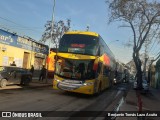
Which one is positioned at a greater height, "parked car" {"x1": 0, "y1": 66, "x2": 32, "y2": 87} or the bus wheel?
"parked car" {"x1": 0, "y1": 66, "x2": 32, "y2": 87}

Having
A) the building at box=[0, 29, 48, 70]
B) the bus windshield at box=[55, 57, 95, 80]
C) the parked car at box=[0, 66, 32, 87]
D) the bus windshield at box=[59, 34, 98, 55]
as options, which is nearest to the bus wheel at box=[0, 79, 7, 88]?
the parked car at box=[0, 66, 32, 87]

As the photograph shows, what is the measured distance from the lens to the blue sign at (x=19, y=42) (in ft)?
104

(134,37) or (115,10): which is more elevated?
(115,10)

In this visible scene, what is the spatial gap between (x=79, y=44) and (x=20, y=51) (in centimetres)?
1707

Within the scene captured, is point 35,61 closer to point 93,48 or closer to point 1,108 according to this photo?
point 93,48

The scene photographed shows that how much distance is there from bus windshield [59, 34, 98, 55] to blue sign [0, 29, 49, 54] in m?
11.7

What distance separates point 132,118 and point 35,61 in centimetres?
3135

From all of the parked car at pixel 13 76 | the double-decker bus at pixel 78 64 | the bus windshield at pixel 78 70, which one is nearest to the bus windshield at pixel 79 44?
the double-decker bus at pixel 78 64

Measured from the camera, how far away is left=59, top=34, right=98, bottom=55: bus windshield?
20.6m

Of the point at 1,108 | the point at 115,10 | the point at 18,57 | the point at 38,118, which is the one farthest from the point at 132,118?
the point at 115,10

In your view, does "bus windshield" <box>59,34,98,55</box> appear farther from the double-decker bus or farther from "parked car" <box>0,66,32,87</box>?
"parked car" <box>0,66,32,87</box>

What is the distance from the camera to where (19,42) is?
36.0 m

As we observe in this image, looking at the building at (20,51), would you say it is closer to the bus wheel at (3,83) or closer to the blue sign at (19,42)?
the blue sign at (19,42)

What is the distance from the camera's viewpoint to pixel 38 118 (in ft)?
36.7
